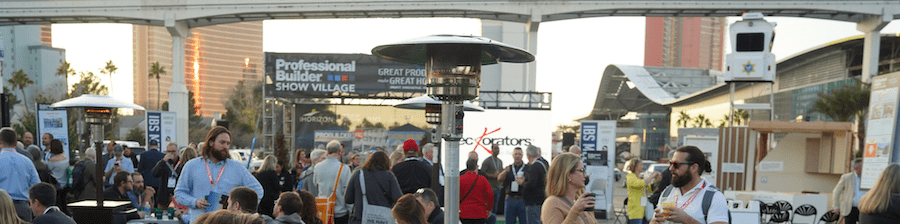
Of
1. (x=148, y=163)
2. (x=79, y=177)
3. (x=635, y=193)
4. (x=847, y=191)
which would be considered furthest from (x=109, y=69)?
(x=847, y=191)

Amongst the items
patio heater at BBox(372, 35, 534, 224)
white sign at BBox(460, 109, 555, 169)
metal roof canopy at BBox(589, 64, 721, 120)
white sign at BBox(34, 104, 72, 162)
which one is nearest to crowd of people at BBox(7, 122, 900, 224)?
patio heater at BBox(372, 35, 534, 224)

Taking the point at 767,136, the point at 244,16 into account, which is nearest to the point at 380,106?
the point at 244,16

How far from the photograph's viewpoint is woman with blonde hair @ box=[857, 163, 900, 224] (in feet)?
16.4

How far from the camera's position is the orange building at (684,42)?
15300 centimetres

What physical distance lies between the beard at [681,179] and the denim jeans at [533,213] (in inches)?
178

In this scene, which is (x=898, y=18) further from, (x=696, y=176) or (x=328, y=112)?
(x=696, y=176)

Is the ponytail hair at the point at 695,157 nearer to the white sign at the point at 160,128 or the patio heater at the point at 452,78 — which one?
→ the patio heater at the point at 452,78

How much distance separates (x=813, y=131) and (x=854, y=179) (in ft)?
9.30

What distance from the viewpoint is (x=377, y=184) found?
6.44m

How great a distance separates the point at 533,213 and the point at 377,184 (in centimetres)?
254

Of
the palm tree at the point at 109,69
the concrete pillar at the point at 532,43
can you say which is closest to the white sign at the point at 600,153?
the concrete pillar at the point at 532,43

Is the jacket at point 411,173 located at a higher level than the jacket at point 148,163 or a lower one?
higher

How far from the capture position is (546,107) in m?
15.2

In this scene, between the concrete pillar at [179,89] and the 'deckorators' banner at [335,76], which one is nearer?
the 'deckorators' banner at [335,76]
